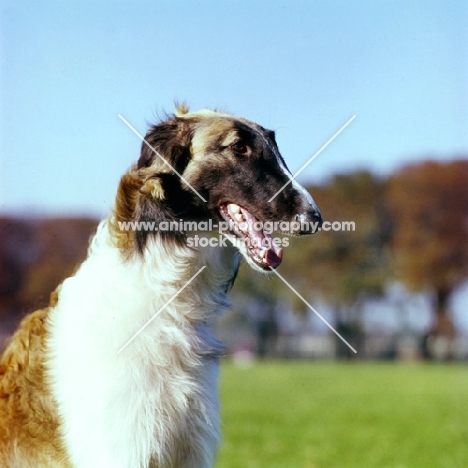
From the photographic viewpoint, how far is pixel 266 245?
15.1 ft

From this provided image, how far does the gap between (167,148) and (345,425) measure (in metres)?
9.46

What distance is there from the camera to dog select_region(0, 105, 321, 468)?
457cm

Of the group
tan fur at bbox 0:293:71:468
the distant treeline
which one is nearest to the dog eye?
tan fur at bbox 0:293:71:468

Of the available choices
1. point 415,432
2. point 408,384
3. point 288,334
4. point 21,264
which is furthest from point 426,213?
point 415,432

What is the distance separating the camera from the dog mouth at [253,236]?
4.59 metres

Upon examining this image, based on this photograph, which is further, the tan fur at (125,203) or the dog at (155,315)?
the tan fur at (125,203)

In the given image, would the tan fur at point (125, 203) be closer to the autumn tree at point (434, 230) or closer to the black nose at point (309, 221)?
the black nose at point (309, 221)

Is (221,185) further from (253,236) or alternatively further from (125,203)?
(125,203)

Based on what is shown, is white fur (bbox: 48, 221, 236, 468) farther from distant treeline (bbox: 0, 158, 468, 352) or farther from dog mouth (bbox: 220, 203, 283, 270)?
distant treeline (bbox: 0, 158, 468, 352)

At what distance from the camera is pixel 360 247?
6209 centimetres

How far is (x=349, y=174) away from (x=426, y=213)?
744 centimetres

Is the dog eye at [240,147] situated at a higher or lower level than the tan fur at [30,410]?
higher

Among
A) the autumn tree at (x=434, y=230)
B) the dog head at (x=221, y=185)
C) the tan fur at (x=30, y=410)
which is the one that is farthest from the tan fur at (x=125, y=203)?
the autumn tree at (x=434, y=230)

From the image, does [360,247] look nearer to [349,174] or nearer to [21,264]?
[349,174]
